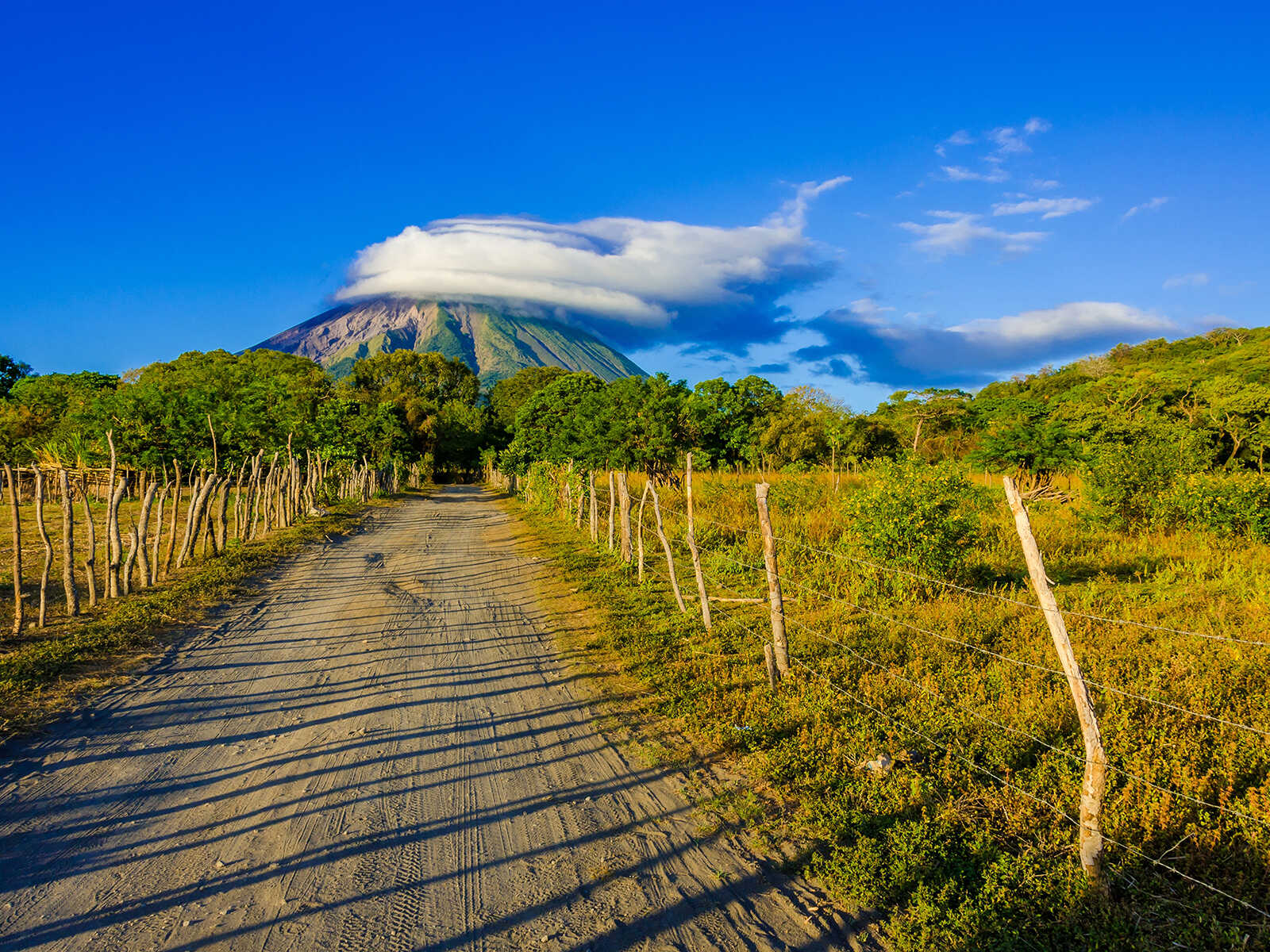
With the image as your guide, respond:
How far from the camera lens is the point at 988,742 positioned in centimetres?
476

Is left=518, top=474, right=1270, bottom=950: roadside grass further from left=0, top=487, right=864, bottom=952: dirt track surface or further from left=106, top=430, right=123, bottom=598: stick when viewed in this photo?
left=106, top=430, right=123, bottom=598: stick

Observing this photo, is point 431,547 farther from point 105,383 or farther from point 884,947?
point 105,383

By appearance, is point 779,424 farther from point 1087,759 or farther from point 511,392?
point 511,392

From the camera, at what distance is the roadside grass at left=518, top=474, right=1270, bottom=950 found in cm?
324

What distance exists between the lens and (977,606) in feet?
25.8

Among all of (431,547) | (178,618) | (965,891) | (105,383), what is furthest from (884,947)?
(105,383)

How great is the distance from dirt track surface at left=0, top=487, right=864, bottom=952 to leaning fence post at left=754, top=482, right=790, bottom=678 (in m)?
1.95

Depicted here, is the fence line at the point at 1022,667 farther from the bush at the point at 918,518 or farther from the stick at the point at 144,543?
the stick at the point at 144,543

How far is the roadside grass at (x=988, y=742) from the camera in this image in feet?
10.6

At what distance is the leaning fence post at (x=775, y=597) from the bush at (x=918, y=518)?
295 cm

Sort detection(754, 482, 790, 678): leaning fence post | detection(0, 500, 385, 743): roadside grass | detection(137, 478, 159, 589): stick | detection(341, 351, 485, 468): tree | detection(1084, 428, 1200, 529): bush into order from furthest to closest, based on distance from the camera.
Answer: detection(341, 351, 485, 468): tree < detection(1084, 428, 1200, 529): bush < detection(137, 478, 159, 589): stick < detection(754, 482, 790, 678): leaning fence post < detection(0, 500, 385, 743): roadside grass

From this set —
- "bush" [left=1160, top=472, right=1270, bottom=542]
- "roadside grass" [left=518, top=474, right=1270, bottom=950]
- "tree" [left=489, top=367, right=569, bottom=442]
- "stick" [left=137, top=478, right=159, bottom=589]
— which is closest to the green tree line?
"bush" [left=1160, top=472, right=1270, bottom=542]

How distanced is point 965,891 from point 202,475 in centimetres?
1461

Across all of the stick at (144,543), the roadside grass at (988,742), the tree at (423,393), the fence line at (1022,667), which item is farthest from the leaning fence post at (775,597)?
the tree at (423,393)
